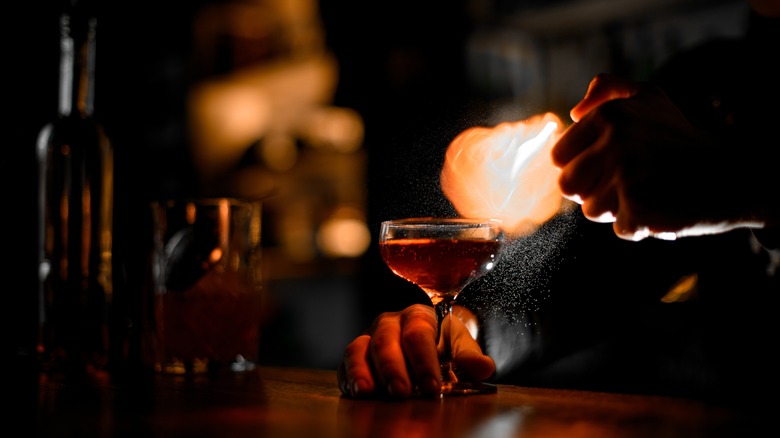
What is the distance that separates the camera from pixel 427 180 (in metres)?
1.34

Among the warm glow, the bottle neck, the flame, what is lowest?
the warm glow

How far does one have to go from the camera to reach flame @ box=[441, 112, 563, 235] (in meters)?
1.31

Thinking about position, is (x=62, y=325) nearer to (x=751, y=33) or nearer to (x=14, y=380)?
(x=14, y=380)

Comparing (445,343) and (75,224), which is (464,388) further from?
(75,224)

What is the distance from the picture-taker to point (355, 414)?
851 millimetres

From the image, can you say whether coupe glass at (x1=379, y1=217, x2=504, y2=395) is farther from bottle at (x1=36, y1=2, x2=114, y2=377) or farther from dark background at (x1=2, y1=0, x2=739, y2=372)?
bottle at (x1=36, y1=2, x2=114, y2=377)

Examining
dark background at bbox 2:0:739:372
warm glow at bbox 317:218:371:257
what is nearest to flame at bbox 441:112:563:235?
dark background at bbox 2:0:739:372

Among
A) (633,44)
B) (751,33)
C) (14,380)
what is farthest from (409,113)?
(14,380)

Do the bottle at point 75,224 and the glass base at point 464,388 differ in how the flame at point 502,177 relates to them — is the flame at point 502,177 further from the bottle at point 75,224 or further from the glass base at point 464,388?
the bottle at point 75,224

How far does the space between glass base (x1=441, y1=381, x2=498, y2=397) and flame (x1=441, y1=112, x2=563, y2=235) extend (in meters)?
0.31

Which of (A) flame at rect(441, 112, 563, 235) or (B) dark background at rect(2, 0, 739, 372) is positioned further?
(B) dark background at rect(2, 0, 739, 372)

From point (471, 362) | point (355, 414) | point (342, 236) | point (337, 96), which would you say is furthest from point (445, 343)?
point (342, 236)

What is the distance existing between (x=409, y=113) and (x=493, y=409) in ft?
9.22

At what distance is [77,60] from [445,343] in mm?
904
